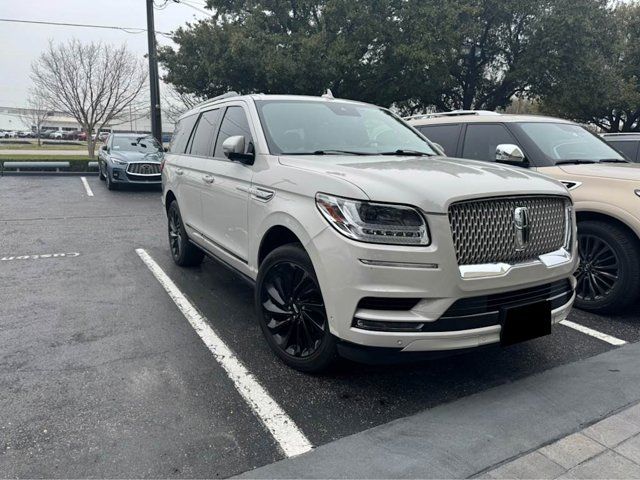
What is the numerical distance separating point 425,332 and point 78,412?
2011 mm

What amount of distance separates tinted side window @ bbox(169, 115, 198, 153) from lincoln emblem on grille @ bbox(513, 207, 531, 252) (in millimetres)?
3769

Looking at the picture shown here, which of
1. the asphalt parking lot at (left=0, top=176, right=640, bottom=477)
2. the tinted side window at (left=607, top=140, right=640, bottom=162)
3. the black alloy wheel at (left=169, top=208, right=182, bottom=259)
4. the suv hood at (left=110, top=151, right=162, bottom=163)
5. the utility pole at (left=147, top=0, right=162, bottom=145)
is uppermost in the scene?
the utility pole at (left=147, top=0, right=162, bottom=145)

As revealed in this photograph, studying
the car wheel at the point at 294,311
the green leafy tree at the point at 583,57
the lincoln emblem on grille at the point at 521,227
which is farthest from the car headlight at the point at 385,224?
the green leafy tree at the point at 583,57

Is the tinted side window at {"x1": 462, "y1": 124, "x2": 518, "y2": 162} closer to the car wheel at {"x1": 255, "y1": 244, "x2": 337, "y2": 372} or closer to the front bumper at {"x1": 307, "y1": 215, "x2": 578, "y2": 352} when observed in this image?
the front bumper at {"x1": 307, "y1": 215, "x2": 578, "y2": 352}

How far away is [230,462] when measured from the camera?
7.78 feet

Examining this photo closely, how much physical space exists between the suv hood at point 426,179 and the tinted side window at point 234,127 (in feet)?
1.98

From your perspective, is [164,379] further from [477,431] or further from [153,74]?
[153,74]

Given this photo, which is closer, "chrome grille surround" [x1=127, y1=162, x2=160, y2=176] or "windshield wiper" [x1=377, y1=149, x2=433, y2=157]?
"windshield wiper" [x1=377, y1=149, x2=433, y2=157]

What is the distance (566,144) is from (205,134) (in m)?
3.76

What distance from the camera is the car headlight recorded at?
103 inches

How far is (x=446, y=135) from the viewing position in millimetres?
5895

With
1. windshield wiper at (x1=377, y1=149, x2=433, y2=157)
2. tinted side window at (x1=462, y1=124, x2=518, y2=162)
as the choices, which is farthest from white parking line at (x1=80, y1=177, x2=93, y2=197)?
windshield wiper at (x1=377, y1=149, x2=433, y2=157)

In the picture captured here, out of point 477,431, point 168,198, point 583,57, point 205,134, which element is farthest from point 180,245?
point 583,57

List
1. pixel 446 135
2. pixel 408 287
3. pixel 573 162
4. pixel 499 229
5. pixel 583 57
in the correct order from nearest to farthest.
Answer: pixel 408 287, pixel 499 229, pixel 573 162, pixel 446 135, pixel 583 57
